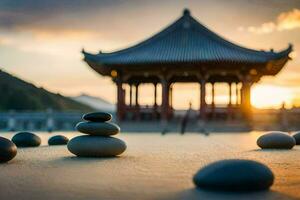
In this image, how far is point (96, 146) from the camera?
39.6 feet

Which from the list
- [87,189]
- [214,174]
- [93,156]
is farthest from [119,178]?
[93,156]

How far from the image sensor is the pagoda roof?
3022 centimetres

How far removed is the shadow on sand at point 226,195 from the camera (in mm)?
6535

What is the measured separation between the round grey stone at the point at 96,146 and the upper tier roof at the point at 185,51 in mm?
18154

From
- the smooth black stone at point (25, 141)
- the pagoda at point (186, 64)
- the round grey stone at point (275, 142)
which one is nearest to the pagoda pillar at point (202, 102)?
the pagoda at point (186, 64)

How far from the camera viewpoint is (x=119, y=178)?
8281 mm

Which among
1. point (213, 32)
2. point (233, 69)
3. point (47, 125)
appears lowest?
point (47, 125)

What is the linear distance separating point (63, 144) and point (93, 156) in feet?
20.9

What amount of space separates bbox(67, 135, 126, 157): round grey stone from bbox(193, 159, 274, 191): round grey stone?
5113mm

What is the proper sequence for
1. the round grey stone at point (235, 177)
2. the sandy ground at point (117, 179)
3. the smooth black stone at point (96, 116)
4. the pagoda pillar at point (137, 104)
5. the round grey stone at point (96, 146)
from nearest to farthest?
the sandy ground at point (117, 179) < the round grey stone at point (235, 177) < the round grey stone at point (96, 146) < the smooth black stone at point (96, 116) < the pagoda pillar at point (137, 104)

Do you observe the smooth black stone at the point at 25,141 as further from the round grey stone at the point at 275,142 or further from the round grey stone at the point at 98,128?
the round grey stone at the point at 275,142

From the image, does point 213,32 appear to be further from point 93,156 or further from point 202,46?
point 93,156

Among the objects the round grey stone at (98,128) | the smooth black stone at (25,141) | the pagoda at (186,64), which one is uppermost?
the pagoda at (186,64)

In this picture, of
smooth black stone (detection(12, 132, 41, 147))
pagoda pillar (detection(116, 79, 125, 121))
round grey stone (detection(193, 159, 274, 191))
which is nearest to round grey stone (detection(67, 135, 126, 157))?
smooth black stone (detection(12, 132, 41, 147))
